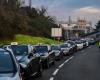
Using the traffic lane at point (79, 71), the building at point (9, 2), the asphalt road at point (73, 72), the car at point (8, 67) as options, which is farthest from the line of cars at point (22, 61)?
the building at point (9, 2)

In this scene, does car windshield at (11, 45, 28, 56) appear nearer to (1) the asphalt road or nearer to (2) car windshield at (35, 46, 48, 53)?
(1) the asphalt road

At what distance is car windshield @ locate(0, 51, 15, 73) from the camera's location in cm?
1057

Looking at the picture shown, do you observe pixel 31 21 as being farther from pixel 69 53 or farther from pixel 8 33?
pixel 69 53

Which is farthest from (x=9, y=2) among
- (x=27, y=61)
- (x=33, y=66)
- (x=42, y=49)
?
(x=27, y=61)

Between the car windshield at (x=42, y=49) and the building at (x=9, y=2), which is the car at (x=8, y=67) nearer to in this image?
the car windshield at (x=42, y=49)

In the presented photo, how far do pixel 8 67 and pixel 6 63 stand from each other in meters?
0.27

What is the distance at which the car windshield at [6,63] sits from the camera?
10573mm

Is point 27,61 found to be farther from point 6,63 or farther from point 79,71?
point 79,71

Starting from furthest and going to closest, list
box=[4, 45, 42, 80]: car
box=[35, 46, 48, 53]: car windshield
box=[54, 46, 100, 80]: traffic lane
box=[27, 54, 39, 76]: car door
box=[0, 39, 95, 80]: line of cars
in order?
box=[35, 46, 48, 53]: car windshield
box=[54, 46, 100, 80]: traffic lane
box=[27, 54, 39, 76]: car door
box=[4, 45, 42, 80]: car
box=[0, 39, 95, 80]: line of cars

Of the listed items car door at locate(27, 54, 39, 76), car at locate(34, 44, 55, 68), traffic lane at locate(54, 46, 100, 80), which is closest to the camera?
car door at locate(27, 54, 39, 76)

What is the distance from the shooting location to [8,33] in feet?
220

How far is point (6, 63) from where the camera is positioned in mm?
11070

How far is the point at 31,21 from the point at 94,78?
83.0m

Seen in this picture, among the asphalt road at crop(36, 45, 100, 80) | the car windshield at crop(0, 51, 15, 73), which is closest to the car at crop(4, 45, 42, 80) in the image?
the asphalt road at crop(36, 45, 100, 80)
